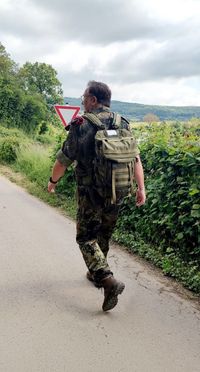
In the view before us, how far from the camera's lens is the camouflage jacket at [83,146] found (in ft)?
11.5

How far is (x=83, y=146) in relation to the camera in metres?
3.54

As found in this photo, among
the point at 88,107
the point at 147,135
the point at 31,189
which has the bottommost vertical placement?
the point at 31,189

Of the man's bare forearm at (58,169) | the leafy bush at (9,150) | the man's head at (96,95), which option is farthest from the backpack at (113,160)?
the leafy bush at (9,150)

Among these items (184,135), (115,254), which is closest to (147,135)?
(184,135)

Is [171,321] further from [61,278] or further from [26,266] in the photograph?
[26,266]

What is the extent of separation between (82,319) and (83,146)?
4.91 ft

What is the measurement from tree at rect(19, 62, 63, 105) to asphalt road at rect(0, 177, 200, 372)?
48959mm

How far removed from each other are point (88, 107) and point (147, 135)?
111 inches

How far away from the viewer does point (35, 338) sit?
315 centimetres

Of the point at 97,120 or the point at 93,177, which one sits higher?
the point at 97,120

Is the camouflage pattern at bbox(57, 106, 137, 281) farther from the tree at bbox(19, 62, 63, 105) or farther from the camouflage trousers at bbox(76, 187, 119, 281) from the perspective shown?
the tree at bbox(19, 62, 63, 105)

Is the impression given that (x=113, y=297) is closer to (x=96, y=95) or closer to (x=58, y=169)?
(x=58, y=169)

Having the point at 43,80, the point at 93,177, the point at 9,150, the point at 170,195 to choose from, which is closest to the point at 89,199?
the point at 93,177

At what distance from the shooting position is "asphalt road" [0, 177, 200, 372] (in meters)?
2.94
